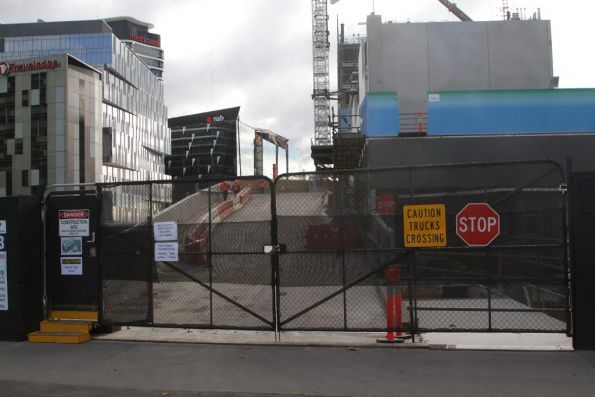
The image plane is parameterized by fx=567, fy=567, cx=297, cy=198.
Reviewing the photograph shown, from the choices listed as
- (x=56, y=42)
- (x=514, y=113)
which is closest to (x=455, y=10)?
(x=514, y=113)

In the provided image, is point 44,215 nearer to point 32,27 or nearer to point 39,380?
point 39,380

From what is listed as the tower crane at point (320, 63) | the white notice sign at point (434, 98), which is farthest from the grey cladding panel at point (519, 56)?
the tower crane at point (320, 63)

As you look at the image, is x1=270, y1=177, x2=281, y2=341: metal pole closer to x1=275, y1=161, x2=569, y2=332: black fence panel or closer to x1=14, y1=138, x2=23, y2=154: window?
x1=275, y1=161, x2=569, y2=332: black fence panel

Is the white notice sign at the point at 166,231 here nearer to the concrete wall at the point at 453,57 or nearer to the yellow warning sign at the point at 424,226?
the yellow warning sign at the point at 424,226

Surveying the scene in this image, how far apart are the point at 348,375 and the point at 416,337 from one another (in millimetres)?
2149

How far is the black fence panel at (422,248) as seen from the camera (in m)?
7.78

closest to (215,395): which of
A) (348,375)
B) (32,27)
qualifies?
(348,375)

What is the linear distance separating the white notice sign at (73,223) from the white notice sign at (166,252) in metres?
1.28

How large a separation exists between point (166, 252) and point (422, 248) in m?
3.85

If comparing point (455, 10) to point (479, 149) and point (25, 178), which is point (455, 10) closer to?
point (479, 149)

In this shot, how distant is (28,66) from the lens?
6825 cm

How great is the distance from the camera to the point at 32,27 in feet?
325

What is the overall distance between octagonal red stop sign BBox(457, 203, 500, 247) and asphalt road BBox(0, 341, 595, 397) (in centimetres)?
152

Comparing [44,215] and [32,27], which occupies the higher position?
[32,27]
